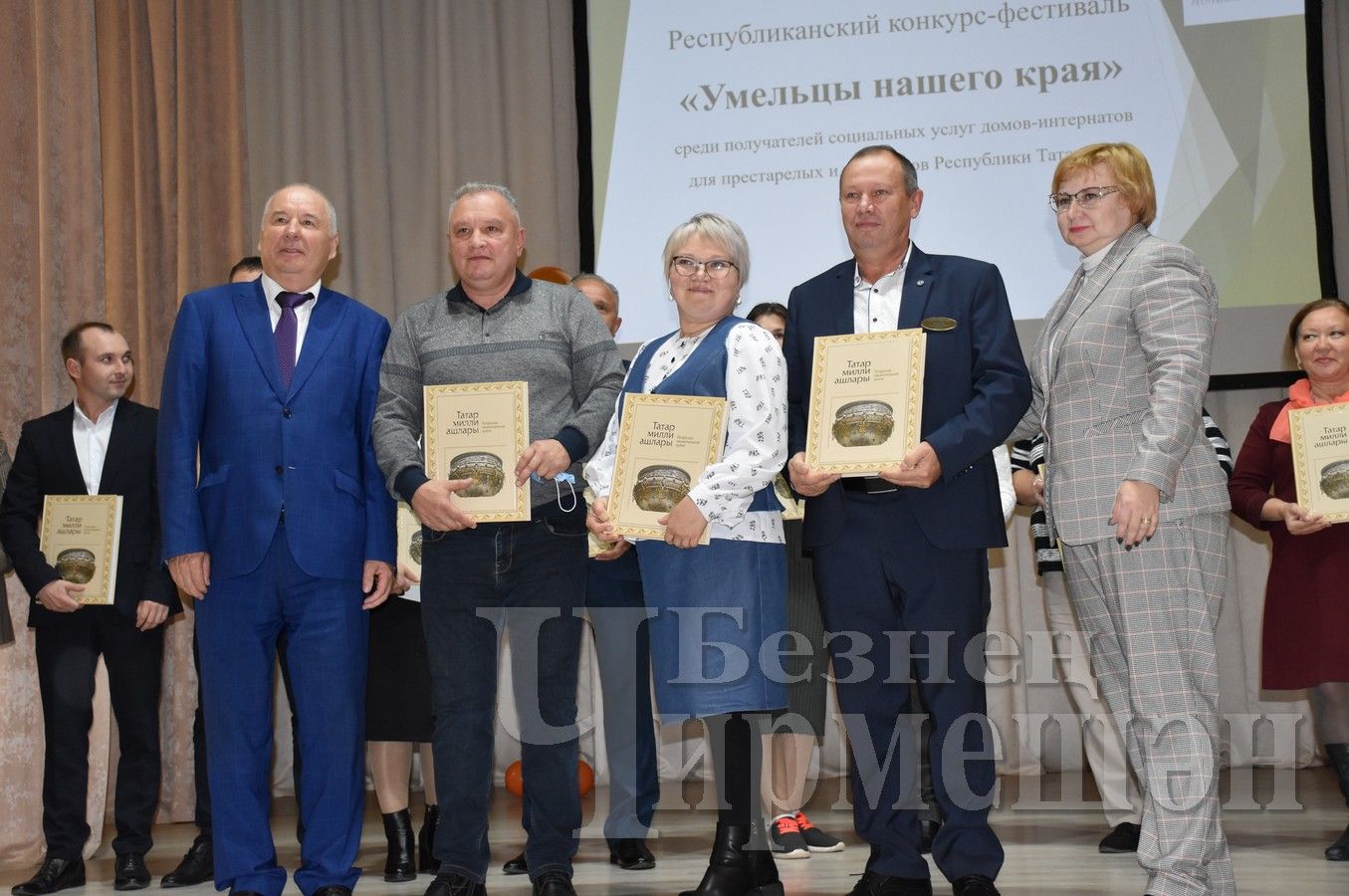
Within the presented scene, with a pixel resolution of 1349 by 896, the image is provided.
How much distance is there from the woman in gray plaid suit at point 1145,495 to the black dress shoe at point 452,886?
1.50 m

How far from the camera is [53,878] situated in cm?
380

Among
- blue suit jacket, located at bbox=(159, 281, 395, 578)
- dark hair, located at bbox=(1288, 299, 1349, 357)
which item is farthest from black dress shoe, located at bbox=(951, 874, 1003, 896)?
dark hair, located at bbox=(1288, 299, 1349, 357)

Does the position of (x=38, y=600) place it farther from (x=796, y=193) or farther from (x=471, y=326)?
(x=796, y=193)

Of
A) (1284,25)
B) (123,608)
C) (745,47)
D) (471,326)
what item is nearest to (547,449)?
(471,326)

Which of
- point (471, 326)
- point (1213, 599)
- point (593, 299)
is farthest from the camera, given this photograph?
point (593, 299)

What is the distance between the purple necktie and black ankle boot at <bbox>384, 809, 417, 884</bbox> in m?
1.39

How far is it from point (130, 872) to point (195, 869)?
18 centimetres

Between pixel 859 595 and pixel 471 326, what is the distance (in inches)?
44.8

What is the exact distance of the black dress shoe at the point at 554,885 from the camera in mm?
3008

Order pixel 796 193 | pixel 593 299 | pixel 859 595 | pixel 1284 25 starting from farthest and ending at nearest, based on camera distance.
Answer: pixel 796 193, pixel 1284 25, pixel 593 299, pixel 859 595

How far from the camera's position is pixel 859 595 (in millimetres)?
2938

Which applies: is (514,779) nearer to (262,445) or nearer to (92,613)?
(92,613)

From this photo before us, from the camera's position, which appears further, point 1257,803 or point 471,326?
point 1257,803

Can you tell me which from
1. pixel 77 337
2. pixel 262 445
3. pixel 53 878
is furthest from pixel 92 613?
pixel 262 445
